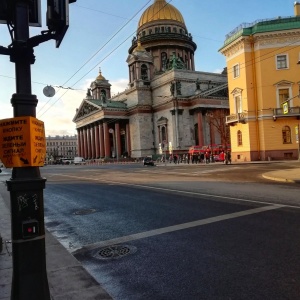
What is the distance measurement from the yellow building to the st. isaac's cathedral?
2798cm

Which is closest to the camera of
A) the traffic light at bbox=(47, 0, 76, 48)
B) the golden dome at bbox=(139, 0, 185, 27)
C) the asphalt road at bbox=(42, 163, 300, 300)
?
the traffic light at bbox=(47, 0, 76, 48)

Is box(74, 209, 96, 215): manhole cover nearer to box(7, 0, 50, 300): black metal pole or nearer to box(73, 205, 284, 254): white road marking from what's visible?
box(73, 205, 284, 254): white road marking

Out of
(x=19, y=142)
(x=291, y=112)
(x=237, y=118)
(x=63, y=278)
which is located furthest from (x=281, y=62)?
(x=19, y=142)

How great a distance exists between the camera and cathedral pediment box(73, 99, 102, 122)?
96.6 meters

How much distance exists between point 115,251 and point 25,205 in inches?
146

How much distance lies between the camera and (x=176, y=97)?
77688mm

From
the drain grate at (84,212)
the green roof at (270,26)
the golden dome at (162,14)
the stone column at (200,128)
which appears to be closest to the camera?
the drain grate at (84,212)

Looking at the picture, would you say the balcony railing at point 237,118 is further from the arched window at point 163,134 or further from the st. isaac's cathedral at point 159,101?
the arched window at point 163,134

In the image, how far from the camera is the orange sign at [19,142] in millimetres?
3439

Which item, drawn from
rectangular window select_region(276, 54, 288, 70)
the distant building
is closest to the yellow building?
rectangular window select_region(276, 54, 288, 70)

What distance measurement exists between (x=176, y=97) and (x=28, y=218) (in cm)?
7540

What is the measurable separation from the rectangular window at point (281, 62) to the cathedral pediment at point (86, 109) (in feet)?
180

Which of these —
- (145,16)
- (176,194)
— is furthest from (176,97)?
(176,194)

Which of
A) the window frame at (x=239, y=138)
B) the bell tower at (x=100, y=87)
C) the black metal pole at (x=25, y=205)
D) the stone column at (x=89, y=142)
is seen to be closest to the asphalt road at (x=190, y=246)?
the black metal pole at (x=25, y=205)
